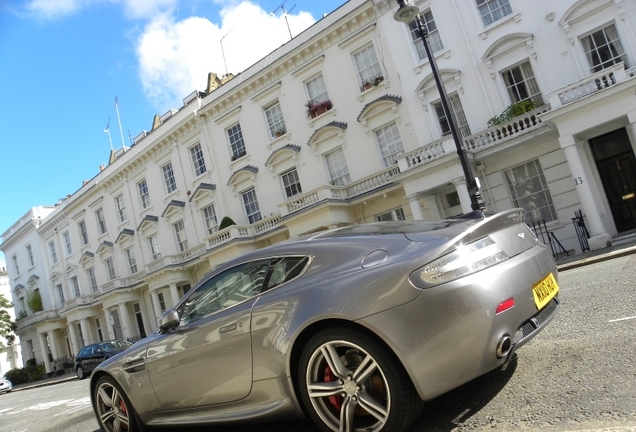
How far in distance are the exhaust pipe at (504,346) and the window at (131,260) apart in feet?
103

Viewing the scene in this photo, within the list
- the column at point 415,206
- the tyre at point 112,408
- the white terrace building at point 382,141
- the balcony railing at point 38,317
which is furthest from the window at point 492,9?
the balcony railing at point 38,317

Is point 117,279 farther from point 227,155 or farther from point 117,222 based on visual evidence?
point 227,155

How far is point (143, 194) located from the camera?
3080cm

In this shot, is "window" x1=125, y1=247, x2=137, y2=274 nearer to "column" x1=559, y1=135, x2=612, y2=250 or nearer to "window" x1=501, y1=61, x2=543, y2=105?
"window" x1=501, y1=61, x2=543, y2=105

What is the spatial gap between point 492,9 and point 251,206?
46.1 feet

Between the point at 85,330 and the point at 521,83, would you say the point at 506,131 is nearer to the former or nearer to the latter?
the point at 521,83

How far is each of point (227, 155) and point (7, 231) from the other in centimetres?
3254

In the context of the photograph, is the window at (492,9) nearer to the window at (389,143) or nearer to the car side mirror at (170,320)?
the window at (389,143)

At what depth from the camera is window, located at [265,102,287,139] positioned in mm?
23438

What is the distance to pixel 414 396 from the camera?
9.10 ft

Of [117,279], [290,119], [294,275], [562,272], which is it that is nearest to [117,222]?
[117,279]

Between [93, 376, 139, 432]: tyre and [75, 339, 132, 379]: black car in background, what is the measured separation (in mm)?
18707

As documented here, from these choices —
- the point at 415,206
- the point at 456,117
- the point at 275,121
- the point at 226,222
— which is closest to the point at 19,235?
the point at 226,222

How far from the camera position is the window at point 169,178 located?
2867 cm
